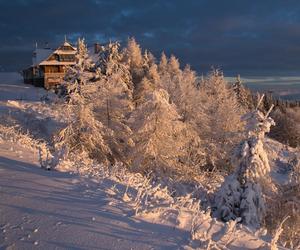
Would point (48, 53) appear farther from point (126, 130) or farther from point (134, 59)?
point (126, 130)

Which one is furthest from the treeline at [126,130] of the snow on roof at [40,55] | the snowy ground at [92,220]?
the snow on roof at [40,55]

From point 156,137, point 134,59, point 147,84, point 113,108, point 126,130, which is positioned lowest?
point 156,137

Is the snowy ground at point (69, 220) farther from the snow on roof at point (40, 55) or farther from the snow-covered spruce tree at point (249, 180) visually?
the snow on roof at point (40, 55)

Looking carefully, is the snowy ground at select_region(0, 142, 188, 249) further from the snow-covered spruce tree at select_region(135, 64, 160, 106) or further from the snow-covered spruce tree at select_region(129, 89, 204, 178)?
the snow-covered spruce tree at select_region(135, 64, 160, 106)

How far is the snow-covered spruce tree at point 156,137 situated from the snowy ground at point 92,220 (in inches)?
548

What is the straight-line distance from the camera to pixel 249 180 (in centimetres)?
1519

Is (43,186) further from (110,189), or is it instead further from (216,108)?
(216,108)

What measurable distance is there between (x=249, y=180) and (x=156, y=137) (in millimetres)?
8454

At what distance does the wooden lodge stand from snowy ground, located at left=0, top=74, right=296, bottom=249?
179 feet

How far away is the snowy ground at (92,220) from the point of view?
17.1 feet

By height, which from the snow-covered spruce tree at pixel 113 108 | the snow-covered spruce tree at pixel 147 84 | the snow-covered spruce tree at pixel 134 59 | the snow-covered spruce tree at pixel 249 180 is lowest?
the snow-covered spruce tree at pixel 249 180

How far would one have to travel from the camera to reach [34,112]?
104 ft

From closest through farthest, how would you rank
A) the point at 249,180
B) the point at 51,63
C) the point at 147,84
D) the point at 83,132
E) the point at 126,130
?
1. the point at 249,180
2. the point at 83,132
3. the point at 126,130
4. the point at 147,84
5. the point at 51,63

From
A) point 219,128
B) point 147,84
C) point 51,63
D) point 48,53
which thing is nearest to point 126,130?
point 219,128
